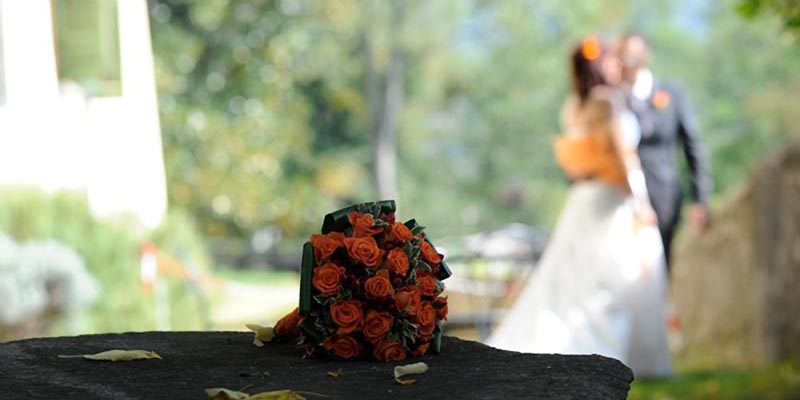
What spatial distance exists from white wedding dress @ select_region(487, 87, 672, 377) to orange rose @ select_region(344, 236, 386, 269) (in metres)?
5.23

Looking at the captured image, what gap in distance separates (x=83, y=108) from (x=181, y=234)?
1.66 meters

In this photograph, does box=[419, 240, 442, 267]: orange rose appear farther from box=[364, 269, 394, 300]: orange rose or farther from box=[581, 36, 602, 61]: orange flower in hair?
box=[581, 36, 602, 61]: orange flower in hair

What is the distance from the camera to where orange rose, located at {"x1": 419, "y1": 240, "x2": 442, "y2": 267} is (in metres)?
2.51

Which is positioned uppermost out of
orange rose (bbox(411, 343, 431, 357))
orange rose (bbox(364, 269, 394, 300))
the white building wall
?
the white building wall

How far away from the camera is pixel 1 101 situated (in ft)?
36.3

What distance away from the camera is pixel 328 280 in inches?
94.3

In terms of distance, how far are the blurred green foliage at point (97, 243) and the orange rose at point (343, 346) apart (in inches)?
323

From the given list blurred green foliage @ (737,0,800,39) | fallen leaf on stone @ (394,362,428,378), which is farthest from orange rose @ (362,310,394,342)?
blurred green foliage @ (737,0,800,39)

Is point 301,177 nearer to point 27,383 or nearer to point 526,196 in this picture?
point 526,196

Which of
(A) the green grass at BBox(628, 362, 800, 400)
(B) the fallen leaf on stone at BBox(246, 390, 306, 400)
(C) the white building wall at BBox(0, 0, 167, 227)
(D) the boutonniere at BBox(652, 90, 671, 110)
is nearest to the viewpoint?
(B) the fallen leaf on stone at BBox(246, 390, 306, 400)

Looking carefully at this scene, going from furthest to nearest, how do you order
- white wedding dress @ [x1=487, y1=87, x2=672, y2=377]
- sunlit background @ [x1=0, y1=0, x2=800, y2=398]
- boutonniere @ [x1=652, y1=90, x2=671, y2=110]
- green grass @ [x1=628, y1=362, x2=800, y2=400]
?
sunlit background @ [x1=0, y1=0, x2=800, y2=398]
boutonniere @ [x1=652, y1=90, x2=671, y2=110]
green grass @ [x1=628, y1=362, x2=800, y2=400]
white wedding dress @ [x1=487, y1=87, x2=672, y2=377]

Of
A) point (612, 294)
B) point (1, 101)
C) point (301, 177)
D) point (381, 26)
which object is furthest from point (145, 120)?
point (381, 26)

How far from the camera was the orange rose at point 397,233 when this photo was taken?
246 centimetres

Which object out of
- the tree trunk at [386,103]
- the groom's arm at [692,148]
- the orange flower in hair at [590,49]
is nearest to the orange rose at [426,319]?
the orange flower in hair at [590,49]
